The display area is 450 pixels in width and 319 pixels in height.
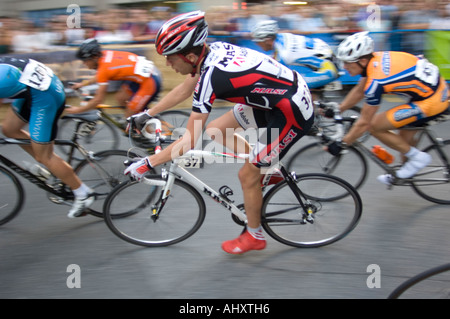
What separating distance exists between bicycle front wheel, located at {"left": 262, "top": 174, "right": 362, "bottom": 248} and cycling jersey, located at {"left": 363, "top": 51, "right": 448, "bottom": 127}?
95 centimetres

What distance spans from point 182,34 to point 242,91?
578 mm

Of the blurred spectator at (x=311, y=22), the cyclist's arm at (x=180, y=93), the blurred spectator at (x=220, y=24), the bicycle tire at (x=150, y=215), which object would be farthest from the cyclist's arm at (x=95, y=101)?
the blurred spectator at (x=311, y=22)

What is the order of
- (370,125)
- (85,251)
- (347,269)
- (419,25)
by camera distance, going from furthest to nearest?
(419,25) < (370,125) < (85,251) < (347,269)

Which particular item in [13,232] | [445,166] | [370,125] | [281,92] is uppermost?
[281,92]

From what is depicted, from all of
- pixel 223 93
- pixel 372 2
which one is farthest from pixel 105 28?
pixel 223 93

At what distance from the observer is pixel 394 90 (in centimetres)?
409

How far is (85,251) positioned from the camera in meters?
3.92

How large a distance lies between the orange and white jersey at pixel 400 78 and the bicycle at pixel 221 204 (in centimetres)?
100

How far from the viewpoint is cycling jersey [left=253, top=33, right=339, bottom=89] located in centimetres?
570

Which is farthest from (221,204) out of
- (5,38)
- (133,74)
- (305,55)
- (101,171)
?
(5,38)

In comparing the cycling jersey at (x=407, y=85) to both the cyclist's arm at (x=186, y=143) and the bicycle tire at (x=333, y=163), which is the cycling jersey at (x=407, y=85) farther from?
the cyclist's arm at (x=186, y=143)

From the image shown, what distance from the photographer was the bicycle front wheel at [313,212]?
3.71 meters

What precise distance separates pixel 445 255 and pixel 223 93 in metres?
2.35
